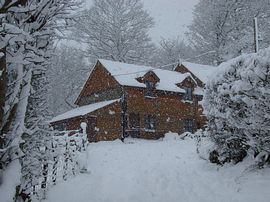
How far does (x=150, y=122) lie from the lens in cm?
3491

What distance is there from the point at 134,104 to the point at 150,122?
2.45 meters

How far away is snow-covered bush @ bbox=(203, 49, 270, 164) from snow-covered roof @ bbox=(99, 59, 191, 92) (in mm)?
21364

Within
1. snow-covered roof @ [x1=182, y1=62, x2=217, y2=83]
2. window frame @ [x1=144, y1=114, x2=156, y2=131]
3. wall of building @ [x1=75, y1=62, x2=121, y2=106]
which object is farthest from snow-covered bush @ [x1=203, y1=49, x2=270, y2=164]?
snow-covered roof @ [x1=182, y1=62, x2=217, y2=83]

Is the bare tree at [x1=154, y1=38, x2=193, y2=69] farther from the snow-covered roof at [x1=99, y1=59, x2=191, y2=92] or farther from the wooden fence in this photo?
the wooden fence

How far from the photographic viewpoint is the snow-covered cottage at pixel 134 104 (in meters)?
32.4

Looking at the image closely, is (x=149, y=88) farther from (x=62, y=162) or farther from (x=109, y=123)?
(x=62, y=162)

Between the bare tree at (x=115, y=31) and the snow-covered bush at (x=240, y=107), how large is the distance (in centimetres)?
Result: 3453

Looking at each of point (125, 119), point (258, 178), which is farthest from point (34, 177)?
point (125, 119)

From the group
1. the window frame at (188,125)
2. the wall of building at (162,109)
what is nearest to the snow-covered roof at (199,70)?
the wall of building at (162,109)

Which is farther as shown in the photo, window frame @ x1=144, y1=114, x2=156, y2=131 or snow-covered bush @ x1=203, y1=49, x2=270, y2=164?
window frame @ x1=144, y1=114, x2=156, y2=131

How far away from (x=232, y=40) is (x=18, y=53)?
1591 inches

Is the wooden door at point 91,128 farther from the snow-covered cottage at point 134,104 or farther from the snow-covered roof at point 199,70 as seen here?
the snow-covered roof at point 199,70

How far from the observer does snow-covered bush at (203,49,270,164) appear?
9242mm

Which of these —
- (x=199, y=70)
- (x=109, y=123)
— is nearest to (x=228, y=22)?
(x=199, y=70)
